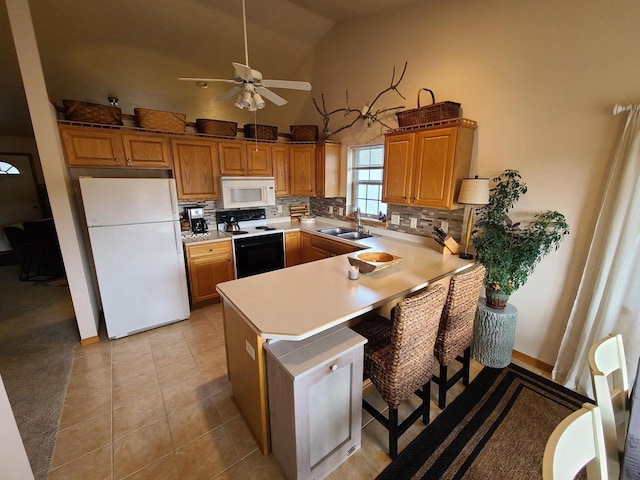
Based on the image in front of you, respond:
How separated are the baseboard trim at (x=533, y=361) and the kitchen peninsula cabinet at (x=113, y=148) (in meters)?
4.07

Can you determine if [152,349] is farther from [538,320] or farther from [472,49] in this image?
[472,49]

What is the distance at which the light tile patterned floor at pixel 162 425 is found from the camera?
1.53m

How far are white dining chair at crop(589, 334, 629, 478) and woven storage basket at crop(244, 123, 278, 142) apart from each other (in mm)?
3657

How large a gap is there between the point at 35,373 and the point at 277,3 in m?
4.33

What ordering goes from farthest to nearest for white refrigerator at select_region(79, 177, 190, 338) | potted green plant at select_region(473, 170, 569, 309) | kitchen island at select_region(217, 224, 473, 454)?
white refrigerator at select_region(79, 177, 190, 338)
potted green plant at select_region(473, 170, 569, 309)
kitchen island at select_region(217, 224, 473, 454)

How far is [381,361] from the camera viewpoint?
1.54m

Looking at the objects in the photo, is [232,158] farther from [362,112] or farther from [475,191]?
[475,191]

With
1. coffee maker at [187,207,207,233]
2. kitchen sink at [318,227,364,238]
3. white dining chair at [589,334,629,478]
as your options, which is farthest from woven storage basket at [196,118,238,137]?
white dining chair at [589,334,629,478]

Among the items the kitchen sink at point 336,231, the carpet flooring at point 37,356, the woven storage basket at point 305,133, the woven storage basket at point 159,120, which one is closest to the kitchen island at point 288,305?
the carpet flooring at point 37,356

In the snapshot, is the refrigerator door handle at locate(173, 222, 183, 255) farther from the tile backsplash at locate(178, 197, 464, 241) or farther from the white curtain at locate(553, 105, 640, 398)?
the white curtain at locate(553, 105, 640, 398)

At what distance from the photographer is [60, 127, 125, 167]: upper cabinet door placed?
256 centimetres

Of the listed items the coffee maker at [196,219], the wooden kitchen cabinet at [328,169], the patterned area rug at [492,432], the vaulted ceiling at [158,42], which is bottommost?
the patterned area rug at [492,432]

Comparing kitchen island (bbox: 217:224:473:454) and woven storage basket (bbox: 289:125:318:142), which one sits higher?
woven storage basket (bbox: 289:125:318:142)

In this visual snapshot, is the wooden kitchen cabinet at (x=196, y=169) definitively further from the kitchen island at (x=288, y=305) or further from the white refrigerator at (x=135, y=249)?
the kitchen island at (x=288, y=305)
